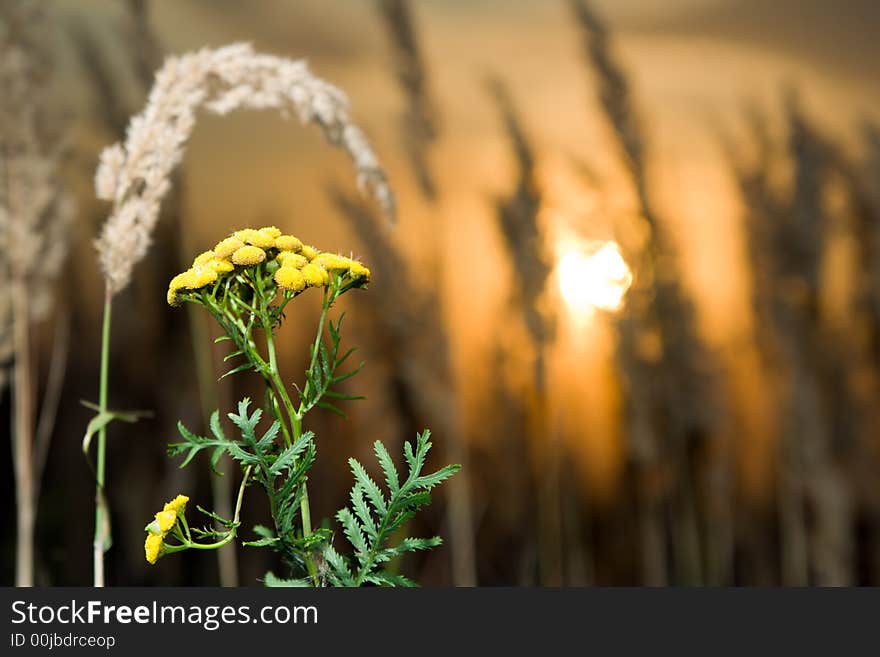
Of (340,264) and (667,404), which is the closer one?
(340,264)

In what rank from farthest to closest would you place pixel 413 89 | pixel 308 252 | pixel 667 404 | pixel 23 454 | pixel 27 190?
pixel 667 404 < pixel 413 89 < pixel 27 190 < pixel 23 454 < pixel 308 252

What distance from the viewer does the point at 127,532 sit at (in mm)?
2148

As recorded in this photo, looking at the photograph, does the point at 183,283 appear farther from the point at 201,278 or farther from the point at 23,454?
the point at 23,454

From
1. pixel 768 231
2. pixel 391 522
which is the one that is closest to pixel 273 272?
pixel 391 522

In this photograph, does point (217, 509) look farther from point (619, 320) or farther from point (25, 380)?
point (619, 320)

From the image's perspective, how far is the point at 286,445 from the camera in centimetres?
90

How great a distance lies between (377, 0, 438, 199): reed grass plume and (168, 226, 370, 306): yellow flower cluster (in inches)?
51.7

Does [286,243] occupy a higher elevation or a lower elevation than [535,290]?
lower

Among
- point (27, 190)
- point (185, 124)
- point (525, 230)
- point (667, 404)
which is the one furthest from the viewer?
point (667, 404)

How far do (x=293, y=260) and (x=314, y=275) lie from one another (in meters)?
0.03

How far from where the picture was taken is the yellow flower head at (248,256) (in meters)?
0.88

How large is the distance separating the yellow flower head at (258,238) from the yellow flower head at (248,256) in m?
0.01

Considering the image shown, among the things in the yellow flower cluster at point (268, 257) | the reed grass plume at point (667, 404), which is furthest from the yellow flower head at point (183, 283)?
the reed grass plume at point (667, 404)

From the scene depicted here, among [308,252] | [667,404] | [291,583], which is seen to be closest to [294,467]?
[291,583]
